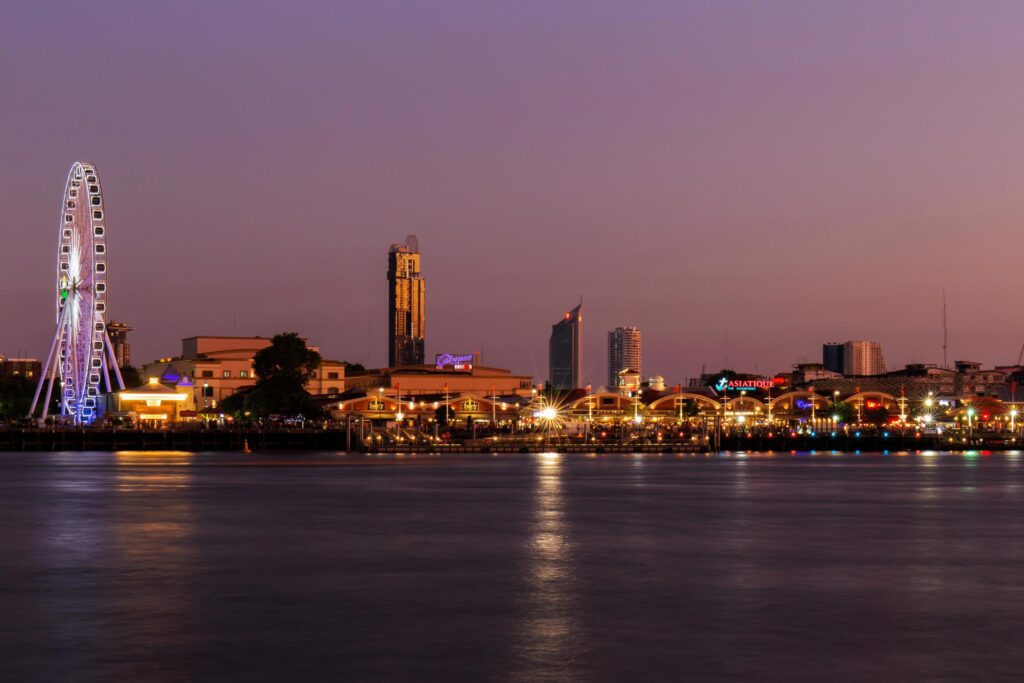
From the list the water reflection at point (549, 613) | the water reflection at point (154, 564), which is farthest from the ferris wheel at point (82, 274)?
the water reflection at point (549, 613)

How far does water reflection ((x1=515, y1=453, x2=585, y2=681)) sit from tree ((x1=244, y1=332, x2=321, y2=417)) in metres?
153

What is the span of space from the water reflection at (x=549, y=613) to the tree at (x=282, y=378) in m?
153

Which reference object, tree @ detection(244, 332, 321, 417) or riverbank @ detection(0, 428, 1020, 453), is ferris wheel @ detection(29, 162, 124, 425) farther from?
tree @ detection(244, 332, 321, 417)

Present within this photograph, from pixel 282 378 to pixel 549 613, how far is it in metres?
174

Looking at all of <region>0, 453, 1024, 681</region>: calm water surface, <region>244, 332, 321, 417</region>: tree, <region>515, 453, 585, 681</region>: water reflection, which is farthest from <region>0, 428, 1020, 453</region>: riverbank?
<region>515, 453, 585, 681</region>: water reflection

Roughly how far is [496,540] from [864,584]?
473 inches

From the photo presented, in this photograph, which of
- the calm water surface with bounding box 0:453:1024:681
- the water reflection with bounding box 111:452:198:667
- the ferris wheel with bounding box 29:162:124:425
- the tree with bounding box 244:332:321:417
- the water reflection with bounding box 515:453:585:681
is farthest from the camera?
the tree with bounding box 244:332:321:417

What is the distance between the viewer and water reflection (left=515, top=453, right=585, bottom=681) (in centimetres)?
1845

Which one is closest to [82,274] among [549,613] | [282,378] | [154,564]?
[282,378]

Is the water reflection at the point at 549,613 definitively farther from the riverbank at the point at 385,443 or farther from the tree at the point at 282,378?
the tree at the point at 282,378

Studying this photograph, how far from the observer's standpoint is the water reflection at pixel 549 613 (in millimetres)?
18453

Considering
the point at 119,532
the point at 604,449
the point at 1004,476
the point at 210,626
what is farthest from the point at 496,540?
the point at 604,449

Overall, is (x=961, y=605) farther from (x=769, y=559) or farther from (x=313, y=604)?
(x=313, y=604)

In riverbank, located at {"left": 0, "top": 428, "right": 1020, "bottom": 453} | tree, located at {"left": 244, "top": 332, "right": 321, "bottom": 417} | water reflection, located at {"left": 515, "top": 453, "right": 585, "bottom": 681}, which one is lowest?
water reflection, located at {"left": 515, "top": 453, "right": 585, "bottom": 681}
